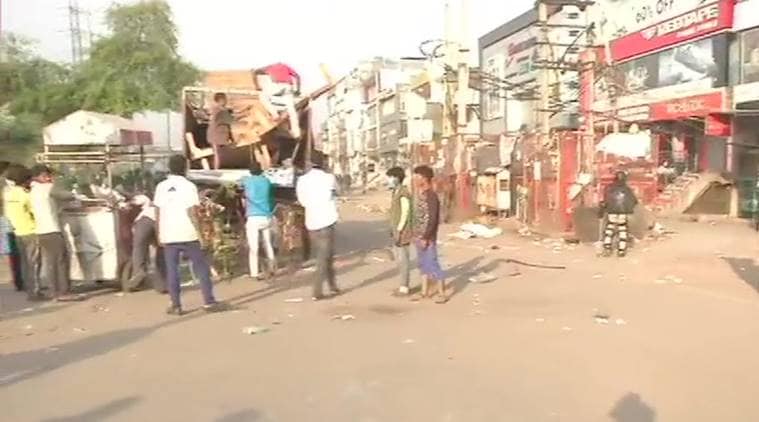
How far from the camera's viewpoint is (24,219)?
32.6ft

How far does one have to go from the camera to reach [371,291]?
10281 mm

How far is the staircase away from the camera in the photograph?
2316 centimetres

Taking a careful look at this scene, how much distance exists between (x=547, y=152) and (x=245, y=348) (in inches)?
452

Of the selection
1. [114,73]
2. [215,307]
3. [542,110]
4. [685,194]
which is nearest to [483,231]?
[542,110]

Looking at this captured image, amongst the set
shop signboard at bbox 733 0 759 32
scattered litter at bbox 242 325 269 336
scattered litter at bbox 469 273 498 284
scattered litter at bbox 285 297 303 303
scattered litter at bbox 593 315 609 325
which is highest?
shop signboard at bbox 733 0 759 32

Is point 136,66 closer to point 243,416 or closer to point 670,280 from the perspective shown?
point 670,280

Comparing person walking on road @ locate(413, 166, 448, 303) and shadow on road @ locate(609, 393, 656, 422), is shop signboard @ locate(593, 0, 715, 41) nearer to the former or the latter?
person walking on road @ locate(413, 166, 448, 303)

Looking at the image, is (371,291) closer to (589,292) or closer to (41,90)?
(589,292)

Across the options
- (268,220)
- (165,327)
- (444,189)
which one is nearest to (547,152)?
(444,189)

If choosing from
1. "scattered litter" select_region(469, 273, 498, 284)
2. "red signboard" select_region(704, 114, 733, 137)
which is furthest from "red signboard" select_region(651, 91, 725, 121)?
"scattered litter" select_region(469, 273, 498, 284)

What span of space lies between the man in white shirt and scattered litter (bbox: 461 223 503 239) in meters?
8.64

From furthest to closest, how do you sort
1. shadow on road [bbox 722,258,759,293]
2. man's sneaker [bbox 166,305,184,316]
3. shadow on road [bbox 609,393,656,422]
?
shadow on road [bbox 722,258,759,293]
man's sneaker [bbox 166,305,184,316]
shadow on road [bbox 609,393,656,422]

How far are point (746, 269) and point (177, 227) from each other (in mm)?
8232

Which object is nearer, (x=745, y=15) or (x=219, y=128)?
(x=219, y=128)
